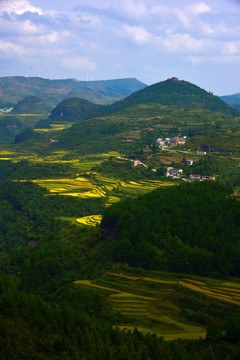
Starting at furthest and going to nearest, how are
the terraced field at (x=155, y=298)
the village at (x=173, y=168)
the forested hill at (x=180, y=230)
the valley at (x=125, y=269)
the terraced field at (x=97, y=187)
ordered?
the village at (x=173, y=168)
the terraced field at (x=97, y=187)
the forested hill at (x=180, y=230)
the terraced field at (x=155, y=298)
the valley at (x=125, y=269)

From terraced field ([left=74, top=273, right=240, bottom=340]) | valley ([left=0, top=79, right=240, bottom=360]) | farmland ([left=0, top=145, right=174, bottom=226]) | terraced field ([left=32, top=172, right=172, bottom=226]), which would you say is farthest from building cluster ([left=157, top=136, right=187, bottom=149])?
terraced field ([left=74, top=273, right=240, bottom=340])

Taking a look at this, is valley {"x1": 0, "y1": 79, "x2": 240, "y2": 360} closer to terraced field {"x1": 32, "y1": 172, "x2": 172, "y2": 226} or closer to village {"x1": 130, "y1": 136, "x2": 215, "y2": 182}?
terraced field {"x1": 32, "y1": 172, "x2": 172, "y2": 226}

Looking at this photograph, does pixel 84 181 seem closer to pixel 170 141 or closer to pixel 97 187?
pixel 97 187

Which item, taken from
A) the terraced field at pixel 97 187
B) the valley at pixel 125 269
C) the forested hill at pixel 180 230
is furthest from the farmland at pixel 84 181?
the forested hill at pixel 180 230

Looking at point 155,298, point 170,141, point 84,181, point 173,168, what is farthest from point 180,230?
point 170,141

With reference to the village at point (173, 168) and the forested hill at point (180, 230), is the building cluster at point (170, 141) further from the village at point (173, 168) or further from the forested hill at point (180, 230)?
the forested hill at point (180, 230)

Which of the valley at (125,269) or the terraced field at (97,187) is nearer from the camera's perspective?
the valley at (125,269)
